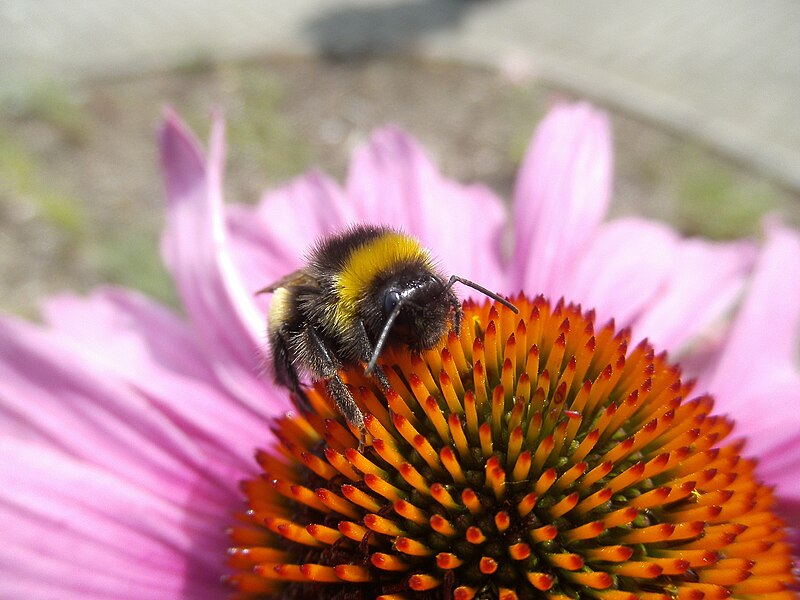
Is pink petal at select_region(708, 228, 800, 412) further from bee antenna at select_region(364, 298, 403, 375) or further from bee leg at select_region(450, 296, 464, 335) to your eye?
bee antenna at select_region(364, 298, 403, 375)

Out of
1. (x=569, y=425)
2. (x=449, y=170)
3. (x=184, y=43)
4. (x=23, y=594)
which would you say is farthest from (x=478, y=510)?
(x=184, y=43)

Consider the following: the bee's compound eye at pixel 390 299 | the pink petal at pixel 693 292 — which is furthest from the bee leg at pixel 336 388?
the pink petal at pixel 693 292

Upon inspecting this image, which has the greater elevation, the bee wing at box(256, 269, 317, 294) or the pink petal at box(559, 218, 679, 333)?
the pink petal at box(559, 218, 679, 333)

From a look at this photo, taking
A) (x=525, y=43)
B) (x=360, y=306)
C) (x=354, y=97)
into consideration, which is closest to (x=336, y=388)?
(x=360, y=306)

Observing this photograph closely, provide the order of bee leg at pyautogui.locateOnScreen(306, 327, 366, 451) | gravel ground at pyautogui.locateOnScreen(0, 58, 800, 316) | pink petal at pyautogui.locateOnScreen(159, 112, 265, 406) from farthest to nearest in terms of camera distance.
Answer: gravel ground at pyautogui.locateOnScreen(0, 58, 800, 316) → pink petal at pyautogui.locateOnScreen(159, 112, 265, 406) → bee leg at pyautogui.locateOnScreen(306, 327, 366, 451)

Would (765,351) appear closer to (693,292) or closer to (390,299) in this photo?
(693,292)

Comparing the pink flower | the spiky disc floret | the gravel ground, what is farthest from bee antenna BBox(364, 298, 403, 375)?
the gravel ground

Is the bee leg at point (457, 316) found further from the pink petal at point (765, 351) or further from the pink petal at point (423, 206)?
the pink petal at point (765, 351)
